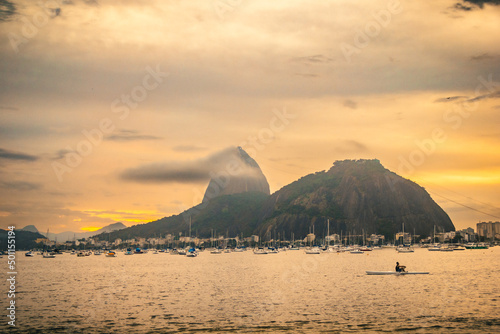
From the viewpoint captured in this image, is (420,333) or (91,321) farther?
(91,321)

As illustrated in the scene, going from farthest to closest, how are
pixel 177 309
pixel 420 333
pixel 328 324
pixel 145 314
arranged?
pixel 177 309 → pixel 145 314 → pixel 328 324 → pixel 420 333

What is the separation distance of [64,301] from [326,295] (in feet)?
134

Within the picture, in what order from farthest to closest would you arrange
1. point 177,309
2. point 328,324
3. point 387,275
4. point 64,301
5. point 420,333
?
point 387,275
point 64,301
point 177,309
point 328,324
point 420,333

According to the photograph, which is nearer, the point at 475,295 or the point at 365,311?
the point at 365,311

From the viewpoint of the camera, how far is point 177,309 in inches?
2486

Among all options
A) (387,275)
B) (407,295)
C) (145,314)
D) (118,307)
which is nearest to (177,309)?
(145,314)

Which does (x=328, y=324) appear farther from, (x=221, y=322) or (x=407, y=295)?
(x=407, y=295)

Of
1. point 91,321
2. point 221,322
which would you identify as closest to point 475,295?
point 221,322

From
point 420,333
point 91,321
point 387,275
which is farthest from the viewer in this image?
point 387,275

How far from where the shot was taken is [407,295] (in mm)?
75438

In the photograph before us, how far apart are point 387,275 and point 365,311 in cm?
5943

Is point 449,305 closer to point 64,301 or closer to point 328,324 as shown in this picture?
point 328,324

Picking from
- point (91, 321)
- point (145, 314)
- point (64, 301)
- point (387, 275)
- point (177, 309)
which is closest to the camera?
point (91, 321)

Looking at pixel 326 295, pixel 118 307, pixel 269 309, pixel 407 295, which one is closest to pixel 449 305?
pixel 407 295
